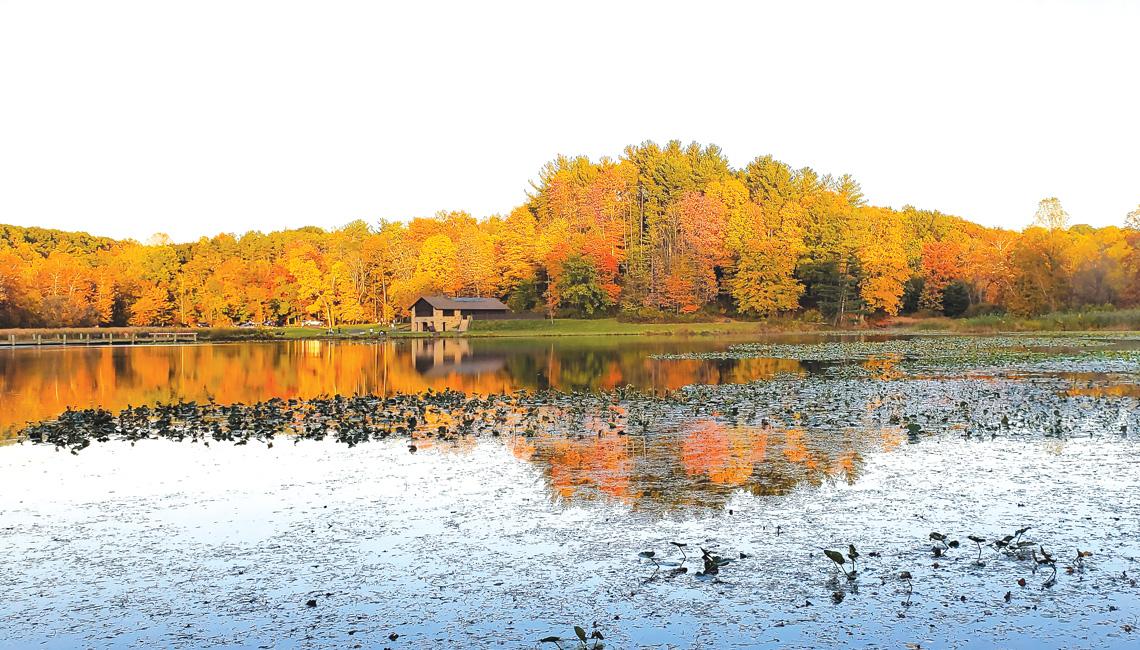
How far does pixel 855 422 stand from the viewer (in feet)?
63.0

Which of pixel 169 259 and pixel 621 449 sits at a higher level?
pixel 169 259

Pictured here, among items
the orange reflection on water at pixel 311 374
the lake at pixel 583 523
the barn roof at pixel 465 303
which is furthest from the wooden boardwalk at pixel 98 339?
the lake at pixel 583 523

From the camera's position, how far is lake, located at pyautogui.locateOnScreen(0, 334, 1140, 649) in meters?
7.61

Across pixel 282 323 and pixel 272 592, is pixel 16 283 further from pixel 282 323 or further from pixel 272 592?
pixel 272 592

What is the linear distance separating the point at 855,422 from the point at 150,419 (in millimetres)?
16511

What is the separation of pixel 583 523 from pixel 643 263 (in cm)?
9149

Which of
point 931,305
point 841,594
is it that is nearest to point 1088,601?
point 841,594

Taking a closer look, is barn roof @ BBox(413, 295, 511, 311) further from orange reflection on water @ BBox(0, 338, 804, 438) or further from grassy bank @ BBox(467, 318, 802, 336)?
orange reflection on water @ BBox(0, 338, 804, 438)

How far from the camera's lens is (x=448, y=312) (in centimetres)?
9175

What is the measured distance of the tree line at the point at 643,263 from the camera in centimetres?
8975

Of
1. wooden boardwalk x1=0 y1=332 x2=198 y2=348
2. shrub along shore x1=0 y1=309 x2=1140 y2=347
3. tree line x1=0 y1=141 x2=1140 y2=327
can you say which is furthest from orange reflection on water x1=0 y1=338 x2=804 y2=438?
tree line x1=0 y1=141 x2=1140 y2=327

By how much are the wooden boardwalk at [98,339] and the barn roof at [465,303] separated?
→ 896 inches

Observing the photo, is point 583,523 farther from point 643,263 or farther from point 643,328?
point 643,263

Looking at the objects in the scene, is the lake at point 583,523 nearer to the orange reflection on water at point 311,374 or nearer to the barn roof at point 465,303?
the orange reflection on water at point 311,374
